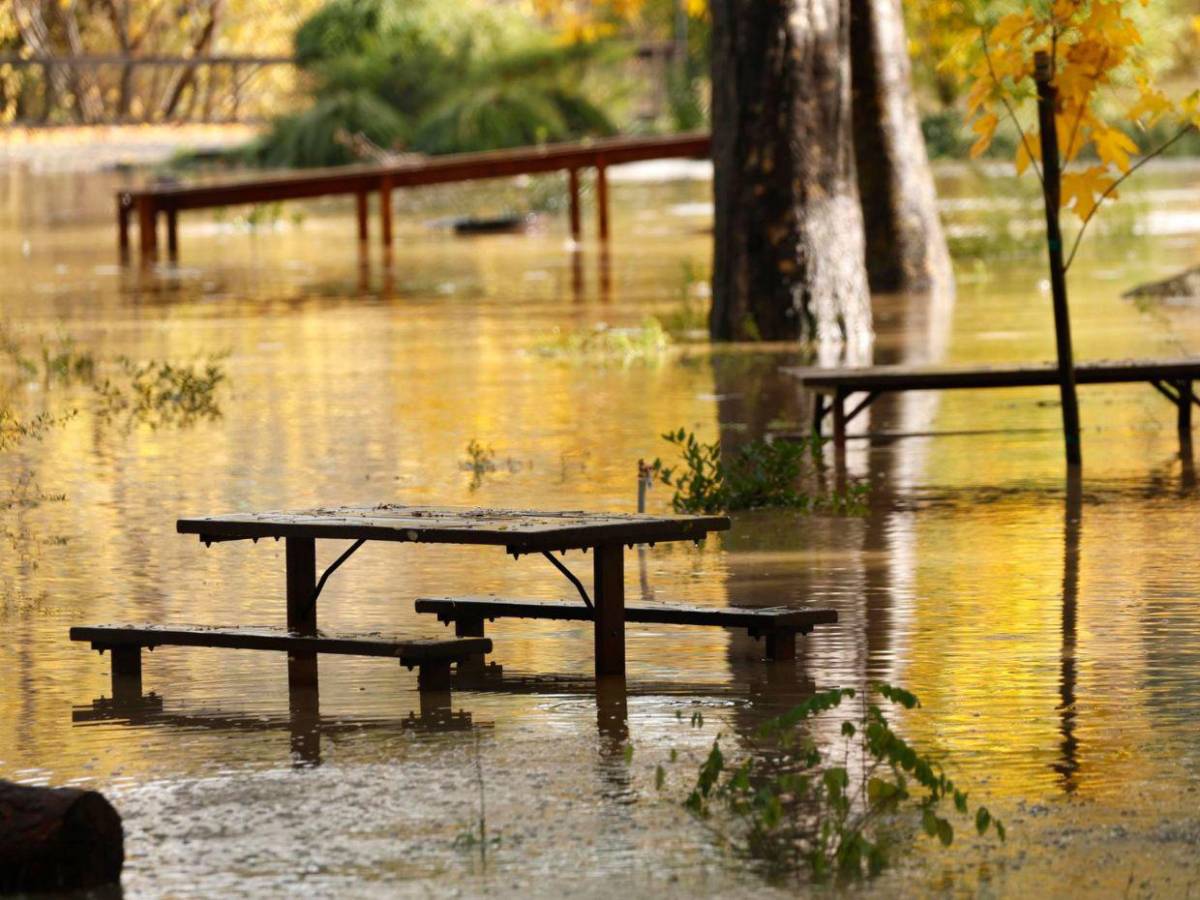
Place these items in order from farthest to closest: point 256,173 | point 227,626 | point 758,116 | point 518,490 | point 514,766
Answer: point 256,173, point 758,116, point 518,490, point 227,626, point 514,766

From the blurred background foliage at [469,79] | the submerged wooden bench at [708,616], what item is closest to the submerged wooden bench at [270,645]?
the submerged wooden bench at [708,616]

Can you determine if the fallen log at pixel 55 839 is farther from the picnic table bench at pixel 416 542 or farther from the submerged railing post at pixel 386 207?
the submerged railing post at pixel 386 207

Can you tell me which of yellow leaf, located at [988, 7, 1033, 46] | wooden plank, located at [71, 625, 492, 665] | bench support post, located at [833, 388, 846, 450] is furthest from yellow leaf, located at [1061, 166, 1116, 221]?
wooden plank, located at [71, 625, 492, 665]

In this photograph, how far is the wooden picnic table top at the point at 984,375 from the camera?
12750 mm

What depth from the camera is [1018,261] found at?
2706 centimetres

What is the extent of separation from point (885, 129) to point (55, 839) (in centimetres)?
1740

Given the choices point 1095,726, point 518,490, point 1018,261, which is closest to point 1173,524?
point 518,490

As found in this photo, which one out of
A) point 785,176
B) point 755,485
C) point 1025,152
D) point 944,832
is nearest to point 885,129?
point 785,176

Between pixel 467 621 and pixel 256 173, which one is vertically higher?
pixel 256 173

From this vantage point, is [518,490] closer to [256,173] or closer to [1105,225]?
[1105,225]

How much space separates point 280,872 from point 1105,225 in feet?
Result: 81.1

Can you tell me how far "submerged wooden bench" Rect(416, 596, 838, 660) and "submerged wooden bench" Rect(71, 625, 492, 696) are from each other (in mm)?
226

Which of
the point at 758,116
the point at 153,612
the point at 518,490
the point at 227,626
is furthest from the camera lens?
the point at 758,116

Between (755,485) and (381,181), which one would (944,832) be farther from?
(381,181)
